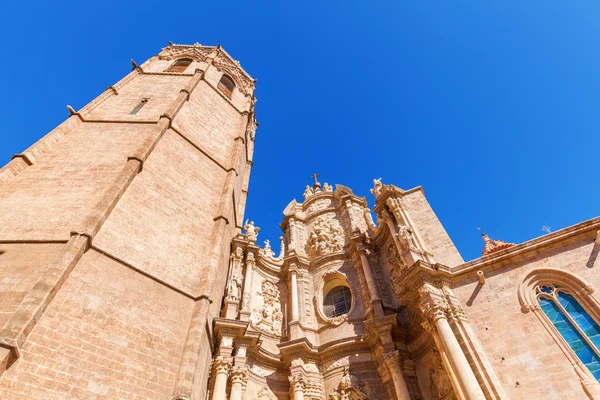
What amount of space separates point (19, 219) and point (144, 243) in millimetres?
3262

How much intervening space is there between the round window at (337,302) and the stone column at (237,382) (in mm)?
4647

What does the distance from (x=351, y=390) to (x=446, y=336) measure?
4214mm

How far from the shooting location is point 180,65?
23.4m

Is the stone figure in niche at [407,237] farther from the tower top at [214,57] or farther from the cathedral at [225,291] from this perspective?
the tower top at [214,57]

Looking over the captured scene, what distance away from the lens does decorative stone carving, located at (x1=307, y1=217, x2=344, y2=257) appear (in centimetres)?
1703

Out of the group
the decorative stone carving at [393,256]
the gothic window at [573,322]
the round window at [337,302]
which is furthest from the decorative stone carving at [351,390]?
the gothic window at [573,322]

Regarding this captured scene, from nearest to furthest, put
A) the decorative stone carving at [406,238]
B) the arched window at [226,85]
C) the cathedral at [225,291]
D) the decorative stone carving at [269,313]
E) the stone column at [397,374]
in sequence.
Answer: the cathedral at [225,291]
the stone column at [397,374]
the decorative stone carving at [406,238]
the decorative stone carving at [269,313]
the arched window at [226,85]

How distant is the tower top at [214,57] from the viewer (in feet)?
78.9

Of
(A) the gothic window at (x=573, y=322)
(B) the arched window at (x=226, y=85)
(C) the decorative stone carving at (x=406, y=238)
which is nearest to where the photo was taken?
(A) the gothic window at (x=573, y=322)

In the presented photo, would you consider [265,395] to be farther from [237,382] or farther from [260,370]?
[237,382]

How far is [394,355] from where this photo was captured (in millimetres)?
11133

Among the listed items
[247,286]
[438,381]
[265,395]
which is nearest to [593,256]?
[438,381]

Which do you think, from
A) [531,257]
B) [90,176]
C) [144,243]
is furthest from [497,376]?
[90,176]

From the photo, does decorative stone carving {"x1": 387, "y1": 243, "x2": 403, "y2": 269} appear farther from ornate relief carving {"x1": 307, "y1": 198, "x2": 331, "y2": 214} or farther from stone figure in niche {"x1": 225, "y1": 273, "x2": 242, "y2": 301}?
stone figure in niche {"x1": 225, "y1": 273, "x2": 242, "y2": 301}
